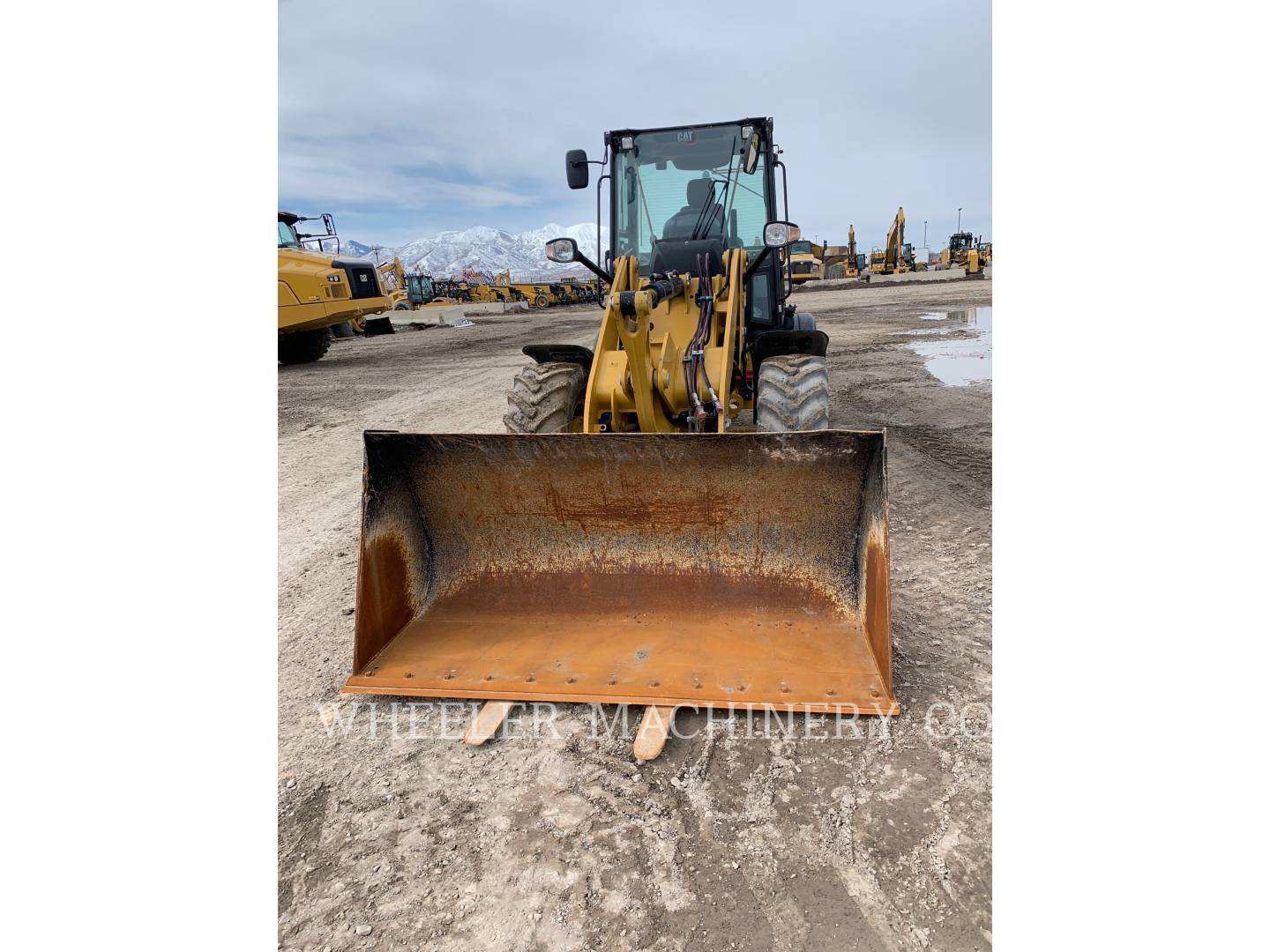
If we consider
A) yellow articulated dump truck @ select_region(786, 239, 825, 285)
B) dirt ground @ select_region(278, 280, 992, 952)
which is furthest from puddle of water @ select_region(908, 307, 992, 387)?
yellow articulated dump truck @ select_region(786, 239, 825, 285)

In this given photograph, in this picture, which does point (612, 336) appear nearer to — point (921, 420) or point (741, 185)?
point (741, 185)

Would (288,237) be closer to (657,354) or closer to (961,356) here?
(657,354)

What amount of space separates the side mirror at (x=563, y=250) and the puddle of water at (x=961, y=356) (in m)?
6.00

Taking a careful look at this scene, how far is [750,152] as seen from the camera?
4934 mm

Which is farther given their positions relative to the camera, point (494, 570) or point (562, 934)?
point (494, 570)

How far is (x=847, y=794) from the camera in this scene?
2.12m

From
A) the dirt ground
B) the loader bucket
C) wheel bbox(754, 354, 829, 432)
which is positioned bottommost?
the dirt ground

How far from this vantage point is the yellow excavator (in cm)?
3592

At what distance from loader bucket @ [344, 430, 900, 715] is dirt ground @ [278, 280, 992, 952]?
0.69ft

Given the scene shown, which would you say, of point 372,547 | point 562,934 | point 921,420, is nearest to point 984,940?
point 562,934

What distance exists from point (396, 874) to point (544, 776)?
52 centimetres

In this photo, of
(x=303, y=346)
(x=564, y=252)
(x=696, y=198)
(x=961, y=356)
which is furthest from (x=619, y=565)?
(x=303, y=346)

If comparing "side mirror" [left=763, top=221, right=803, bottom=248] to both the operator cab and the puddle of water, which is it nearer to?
the operator cab

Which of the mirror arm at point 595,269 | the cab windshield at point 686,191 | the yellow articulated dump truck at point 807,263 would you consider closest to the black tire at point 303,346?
the cab windshield at point 686,191
